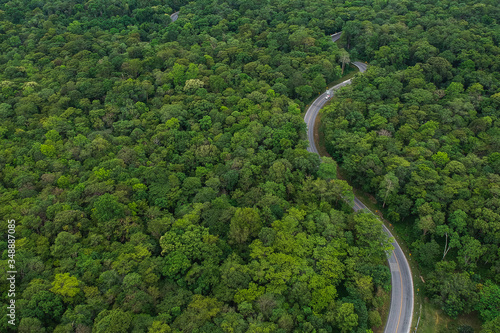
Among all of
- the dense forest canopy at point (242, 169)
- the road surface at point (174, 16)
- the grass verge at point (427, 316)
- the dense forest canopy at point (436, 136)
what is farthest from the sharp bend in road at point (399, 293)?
the road surface at point (174, 16)

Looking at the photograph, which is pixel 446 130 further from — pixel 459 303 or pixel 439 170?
pixel 459 303

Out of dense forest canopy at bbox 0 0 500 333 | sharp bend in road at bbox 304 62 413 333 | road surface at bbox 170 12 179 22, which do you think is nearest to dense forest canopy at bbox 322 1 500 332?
dense forest canopy at bbox 0 0 500 333

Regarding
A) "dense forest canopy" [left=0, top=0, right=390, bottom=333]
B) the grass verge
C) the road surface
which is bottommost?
the grass verge

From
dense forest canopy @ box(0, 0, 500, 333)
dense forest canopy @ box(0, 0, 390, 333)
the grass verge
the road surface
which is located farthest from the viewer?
the road surface

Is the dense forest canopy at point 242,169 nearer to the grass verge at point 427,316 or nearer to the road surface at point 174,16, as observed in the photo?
the grass verge at point 427,316

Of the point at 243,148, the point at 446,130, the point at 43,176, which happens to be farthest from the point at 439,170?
the point at 43,176

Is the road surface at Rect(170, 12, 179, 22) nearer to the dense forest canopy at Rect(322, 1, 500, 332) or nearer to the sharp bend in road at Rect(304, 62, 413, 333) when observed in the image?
the dense forest canopy at Rect(322, 1, 500, 332)

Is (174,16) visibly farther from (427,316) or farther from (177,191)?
(427,316)

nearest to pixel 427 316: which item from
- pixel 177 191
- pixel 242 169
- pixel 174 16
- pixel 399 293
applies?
pixel 399 293
